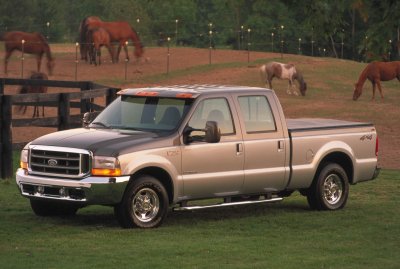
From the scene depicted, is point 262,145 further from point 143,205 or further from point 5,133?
point 5,133

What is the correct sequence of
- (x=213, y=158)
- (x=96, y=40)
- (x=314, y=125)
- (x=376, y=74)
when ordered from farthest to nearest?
(x=96, y=40) < (x=376, y=74) < (x=314, y=125) < (x=213, y=158)

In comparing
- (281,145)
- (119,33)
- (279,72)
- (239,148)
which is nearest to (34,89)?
(279,72)

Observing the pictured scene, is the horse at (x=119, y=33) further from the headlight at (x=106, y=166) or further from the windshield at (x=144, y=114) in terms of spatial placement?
the headlight at (x=106, y=166)

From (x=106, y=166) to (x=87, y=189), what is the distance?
34 centimetres

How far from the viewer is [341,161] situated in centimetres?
1817

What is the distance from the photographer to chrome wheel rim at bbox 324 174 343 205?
17.9 meters

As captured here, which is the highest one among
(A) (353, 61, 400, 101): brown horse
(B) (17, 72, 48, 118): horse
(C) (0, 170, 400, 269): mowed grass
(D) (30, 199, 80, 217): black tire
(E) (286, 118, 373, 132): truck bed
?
(A) (353, 61, 400, 101): brown horse

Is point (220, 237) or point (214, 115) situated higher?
point (214, 115)

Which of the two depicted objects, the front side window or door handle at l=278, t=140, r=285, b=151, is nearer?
the front side window

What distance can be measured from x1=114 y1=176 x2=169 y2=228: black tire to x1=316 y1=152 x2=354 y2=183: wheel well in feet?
9.59

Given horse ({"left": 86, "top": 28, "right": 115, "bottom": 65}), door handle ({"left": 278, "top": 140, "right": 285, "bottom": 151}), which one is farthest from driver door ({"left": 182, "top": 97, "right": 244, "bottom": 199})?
horse ({"left": 86, "top": 28, "right": 115, "bottom": 65})

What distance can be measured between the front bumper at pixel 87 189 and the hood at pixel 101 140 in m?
0.33

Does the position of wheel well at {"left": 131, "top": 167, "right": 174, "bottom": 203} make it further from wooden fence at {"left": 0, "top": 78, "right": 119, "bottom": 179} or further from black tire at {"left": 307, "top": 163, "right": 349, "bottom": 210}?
wooden fence at {"left": 0, "top": 78, "right": 119, "bottom": 179}

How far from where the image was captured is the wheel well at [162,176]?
51.4ft
